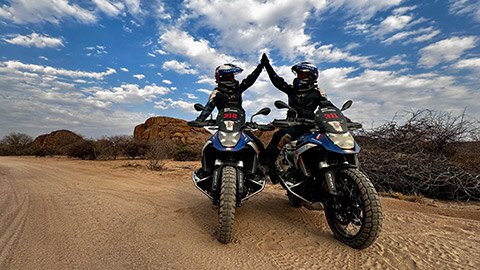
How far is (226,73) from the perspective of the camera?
4.46 meters

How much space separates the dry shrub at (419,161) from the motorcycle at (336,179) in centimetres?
343

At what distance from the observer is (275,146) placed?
14.2ft

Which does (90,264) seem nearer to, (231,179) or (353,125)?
(231,179)

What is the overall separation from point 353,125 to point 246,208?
2065mm

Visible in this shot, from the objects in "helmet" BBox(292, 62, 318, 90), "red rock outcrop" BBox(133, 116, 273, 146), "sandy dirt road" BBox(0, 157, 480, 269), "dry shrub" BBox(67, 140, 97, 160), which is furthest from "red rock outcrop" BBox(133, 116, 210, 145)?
"helmet" BBox(292, 62, 318, 90)

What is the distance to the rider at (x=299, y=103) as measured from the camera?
4.20 metres

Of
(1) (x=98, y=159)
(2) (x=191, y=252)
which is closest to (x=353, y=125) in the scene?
(2) (x=191, y=252)

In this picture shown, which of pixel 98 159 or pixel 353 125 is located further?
pixel 98 159

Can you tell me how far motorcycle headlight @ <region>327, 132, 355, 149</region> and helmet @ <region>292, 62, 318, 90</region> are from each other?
4.88 feet

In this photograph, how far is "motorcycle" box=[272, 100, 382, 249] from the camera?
8.77 ft

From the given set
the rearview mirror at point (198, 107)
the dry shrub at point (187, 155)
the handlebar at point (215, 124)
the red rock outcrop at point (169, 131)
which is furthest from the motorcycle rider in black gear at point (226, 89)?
the red rock outcrop at point (169, 131)

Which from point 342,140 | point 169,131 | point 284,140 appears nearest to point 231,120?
point 284,140

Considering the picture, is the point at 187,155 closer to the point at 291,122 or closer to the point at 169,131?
the point at 169,131

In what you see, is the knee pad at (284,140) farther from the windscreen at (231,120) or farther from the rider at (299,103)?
the windscreen at (231,120)
